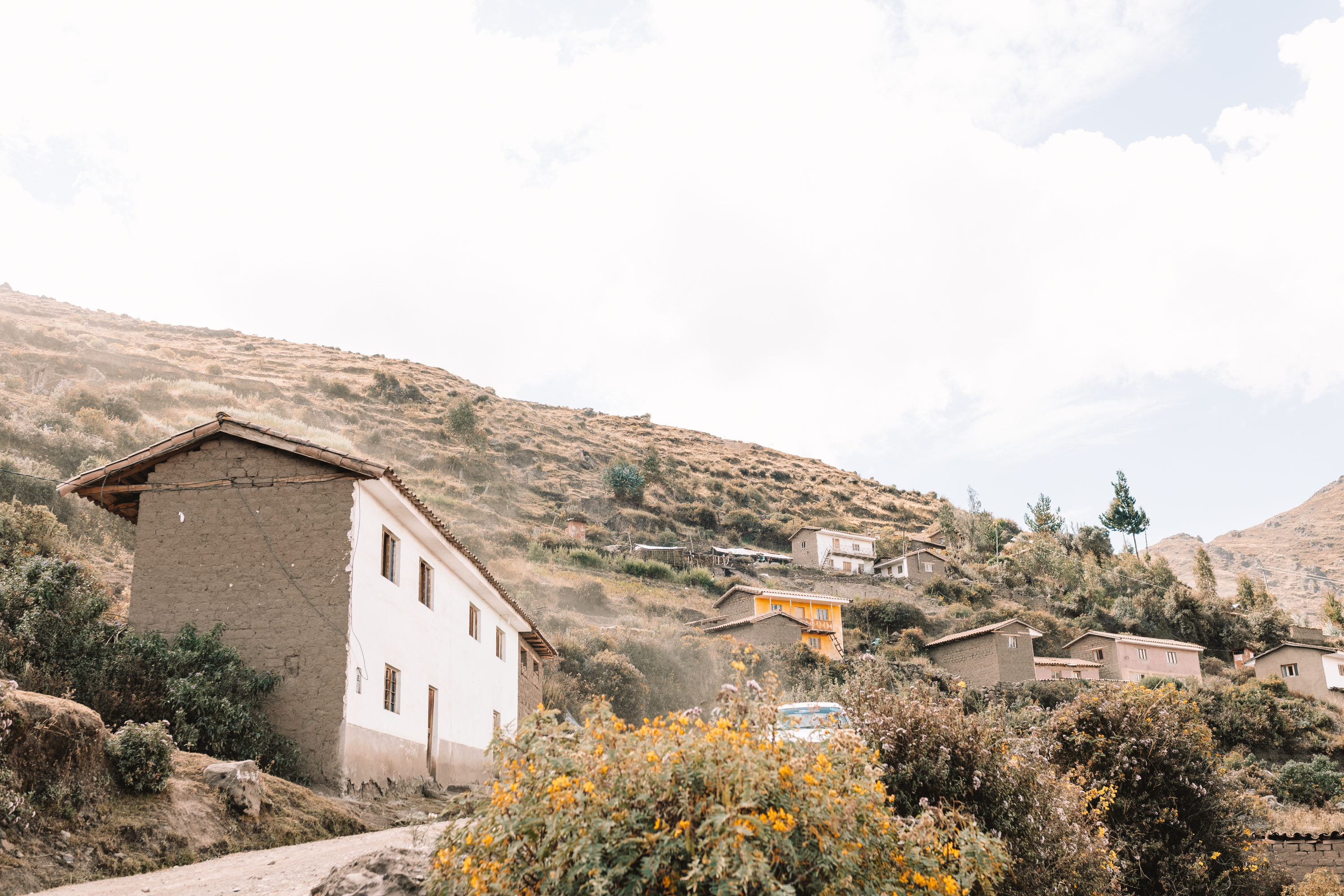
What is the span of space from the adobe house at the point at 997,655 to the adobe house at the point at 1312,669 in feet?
54.8

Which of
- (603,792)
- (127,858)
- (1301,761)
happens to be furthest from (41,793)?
(1301,761)

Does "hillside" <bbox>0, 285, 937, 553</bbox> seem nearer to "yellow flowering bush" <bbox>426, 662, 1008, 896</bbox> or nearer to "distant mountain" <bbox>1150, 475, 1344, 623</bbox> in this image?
"yellow flowering bush" <bbox>426, 662, 1008, 896</bbox>

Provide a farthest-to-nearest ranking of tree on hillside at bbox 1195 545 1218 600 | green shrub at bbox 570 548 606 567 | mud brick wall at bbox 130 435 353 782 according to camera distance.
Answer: tree on hillside at bbox 1195 545 1218 600
green shrub at bbox 570 548 606 567
mud brick wall at bbox 130 435 353 782

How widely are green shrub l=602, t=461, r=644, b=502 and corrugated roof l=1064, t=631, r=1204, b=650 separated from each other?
3812 centimetres

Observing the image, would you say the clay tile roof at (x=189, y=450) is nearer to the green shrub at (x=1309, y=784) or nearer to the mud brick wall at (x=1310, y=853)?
the mud brick wall at (x=1310, y=853)

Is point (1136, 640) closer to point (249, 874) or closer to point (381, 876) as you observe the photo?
point (249, 874)

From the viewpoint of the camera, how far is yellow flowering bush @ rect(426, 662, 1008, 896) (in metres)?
4.45

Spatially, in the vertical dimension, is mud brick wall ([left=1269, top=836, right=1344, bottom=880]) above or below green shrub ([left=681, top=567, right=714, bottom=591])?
below

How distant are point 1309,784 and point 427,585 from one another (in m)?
35.6

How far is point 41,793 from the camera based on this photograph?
903 cm

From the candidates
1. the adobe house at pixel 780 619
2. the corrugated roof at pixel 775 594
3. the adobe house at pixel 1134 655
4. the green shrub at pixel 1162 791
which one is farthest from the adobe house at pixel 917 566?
the green shrub at pixel 1162 791

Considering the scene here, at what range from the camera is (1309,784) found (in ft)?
115

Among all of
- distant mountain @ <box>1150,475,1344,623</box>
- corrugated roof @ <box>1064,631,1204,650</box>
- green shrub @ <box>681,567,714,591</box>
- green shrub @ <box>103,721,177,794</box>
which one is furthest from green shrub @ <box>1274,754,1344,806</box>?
→ distant mountain @ <box>1150,475,1344,623</box>

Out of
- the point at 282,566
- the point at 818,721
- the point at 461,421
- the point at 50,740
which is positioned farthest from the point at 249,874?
the point at 461,421
